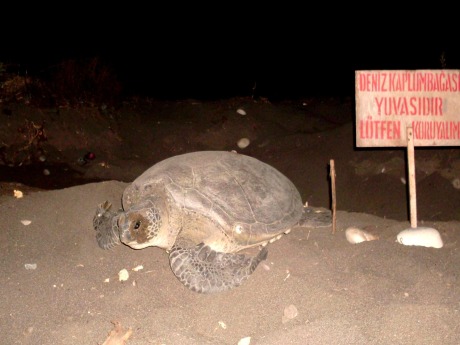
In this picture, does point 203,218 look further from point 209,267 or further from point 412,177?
point 412,177

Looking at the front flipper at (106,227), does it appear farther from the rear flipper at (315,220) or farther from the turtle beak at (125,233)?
the rear flipper at (315,220)

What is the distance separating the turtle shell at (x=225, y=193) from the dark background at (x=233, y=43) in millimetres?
5854

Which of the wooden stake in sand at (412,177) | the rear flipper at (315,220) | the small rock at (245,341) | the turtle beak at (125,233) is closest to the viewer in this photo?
the small rock at (245,341)

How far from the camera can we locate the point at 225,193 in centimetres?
265

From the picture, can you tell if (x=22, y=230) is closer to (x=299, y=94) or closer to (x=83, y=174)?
(x=83, y=174)

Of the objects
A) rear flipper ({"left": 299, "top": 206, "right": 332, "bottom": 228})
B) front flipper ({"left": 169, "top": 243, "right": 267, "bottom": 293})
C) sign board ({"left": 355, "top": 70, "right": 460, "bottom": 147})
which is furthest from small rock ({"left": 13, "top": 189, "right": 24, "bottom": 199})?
sign board ({"left": 355, "top": 70, "right": 460, "bottom": 147})

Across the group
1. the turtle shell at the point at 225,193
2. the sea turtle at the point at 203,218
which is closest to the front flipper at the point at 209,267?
the sea turtle at the point at 203,218

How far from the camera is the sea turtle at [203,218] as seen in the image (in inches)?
93.0

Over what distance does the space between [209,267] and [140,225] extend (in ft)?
1.69

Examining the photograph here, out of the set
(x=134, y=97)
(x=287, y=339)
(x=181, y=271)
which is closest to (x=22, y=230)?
(x=181, y=271)

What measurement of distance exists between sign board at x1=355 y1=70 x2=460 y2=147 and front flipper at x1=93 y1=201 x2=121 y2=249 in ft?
6.56

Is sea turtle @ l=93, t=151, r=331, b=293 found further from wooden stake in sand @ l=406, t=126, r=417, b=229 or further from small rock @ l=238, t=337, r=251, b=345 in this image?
wooden stake in sand @ l=406, t=126, r=417, b=229

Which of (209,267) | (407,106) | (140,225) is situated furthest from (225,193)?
(407,106)

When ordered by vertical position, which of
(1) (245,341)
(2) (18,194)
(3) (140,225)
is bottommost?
(1) (245,341)
